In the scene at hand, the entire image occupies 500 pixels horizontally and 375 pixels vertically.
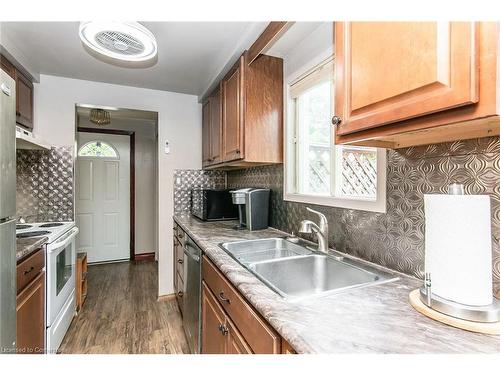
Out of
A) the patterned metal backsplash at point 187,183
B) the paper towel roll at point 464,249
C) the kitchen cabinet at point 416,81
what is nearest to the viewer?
the kitchen cabinet at point 416,81

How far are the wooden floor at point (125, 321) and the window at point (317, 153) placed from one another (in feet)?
5.11

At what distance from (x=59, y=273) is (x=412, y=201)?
2.37 metres

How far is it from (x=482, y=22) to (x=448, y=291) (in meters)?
0.67

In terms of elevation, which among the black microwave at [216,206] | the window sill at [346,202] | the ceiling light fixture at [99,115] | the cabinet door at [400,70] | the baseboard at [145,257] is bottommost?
the baseboard at [145,257]

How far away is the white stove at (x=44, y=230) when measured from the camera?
71.2 inches

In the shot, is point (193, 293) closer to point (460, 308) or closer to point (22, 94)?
point (460, 308)

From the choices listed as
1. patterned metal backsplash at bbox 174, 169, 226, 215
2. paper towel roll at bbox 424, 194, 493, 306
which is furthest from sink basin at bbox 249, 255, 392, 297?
patterned metal backsplash at bbox 174, 169, 226, 215

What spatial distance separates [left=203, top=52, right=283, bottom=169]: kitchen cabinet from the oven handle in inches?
54.8

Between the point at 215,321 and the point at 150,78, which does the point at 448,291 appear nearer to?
the point at 215,321

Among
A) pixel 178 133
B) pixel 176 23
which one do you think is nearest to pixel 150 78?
pixel 178 133

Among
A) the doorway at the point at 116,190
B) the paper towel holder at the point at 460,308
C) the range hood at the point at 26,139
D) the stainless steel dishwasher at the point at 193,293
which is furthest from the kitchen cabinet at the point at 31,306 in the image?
the doorway at the point at 116,190

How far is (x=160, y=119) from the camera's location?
9.60 ft

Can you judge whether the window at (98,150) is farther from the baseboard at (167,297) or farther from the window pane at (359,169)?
the window pane at (359,169)
